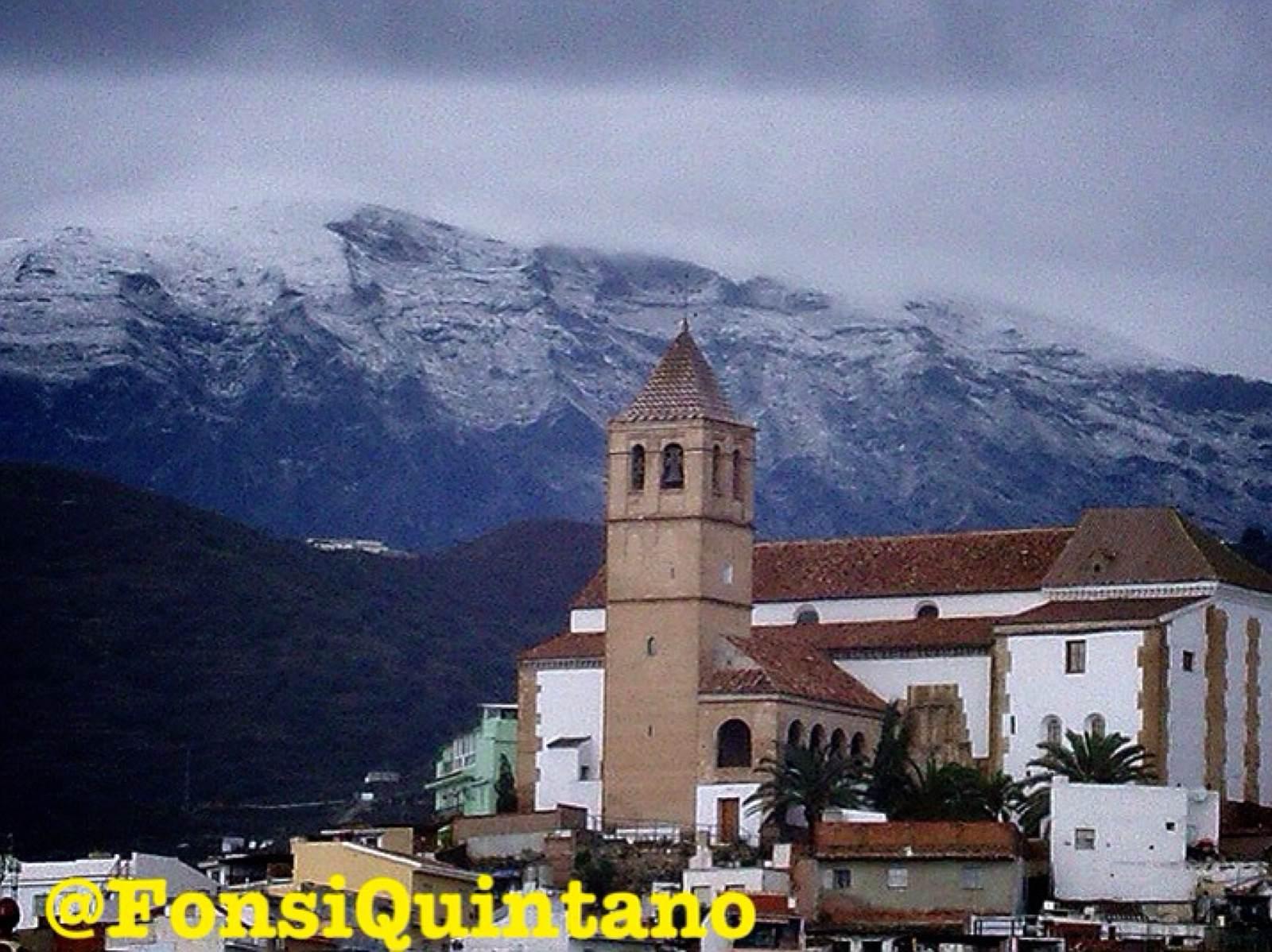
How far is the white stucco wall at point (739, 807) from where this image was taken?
11819 centimetres

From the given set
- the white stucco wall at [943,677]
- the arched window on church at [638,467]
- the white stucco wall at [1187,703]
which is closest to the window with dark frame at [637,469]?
the arched window on church at [638,467]

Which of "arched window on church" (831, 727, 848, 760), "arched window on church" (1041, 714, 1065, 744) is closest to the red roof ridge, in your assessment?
"arched window on church" (1041, 714, 1065, 744)

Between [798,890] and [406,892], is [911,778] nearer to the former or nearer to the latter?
[798,890]

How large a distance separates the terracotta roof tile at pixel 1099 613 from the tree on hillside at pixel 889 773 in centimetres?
389

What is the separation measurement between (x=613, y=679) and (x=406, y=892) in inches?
857

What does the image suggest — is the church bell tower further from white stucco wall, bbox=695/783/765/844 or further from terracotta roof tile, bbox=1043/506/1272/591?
terracotta roof tile, bbox=1043/506/1272/591

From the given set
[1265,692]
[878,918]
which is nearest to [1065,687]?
[1265,692]

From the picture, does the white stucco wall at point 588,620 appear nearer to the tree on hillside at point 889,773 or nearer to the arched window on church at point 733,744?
the arched window on church at point 733,744

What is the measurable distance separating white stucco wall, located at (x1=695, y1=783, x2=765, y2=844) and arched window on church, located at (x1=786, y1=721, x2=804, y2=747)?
1.80 meters

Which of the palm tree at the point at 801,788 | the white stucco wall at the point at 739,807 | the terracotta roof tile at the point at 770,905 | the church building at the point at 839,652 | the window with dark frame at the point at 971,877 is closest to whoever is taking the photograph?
the terracotta roof tile at the point at 770,905

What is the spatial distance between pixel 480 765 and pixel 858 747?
14.8m

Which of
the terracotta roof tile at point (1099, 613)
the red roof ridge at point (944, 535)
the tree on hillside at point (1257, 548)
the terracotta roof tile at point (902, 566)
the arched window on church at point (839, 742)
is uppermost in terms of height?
the tree on hillside at point (1257, 548)

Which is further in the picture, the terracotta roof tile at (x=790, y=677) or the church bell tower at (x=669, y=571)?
the church bell tower at (x=669, y=571)

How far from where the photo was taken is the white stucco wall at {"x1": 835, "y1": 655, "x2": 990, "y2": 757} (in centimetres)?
12256
